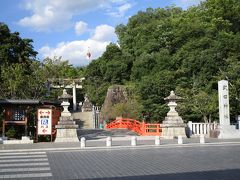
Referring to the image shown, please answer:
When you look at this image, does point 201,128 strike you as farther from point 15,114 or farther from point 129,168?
point 129,168

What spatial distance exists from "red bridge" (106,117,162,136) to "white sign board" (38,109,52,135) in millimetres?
8982

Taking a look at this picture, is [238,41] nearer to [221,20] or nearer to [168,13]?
[221,20]

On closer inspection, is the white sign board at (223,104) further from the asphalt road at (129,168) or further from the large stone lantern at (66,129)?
the asphalt road at (129,168)

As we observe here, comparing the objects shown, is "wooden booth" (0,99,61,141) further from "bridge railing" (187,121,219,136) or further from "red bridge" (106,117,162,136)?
"bridge railing" (187,121,219,136)

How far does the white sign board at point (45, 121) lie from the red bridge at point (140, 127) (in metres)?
8.98

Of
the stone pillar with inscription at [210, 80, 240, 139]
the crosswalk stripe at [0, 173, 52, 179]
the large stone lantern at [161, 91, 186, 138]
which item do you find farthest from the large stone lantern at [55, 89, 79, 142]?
the crosswalk stripe at [0, 173, 52, 179]

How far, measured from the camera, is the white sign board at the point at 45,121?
2494cm

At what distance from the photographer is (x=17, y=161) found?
15.2 m

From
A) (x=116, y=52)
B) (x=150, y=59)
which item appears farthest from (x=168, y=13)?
(x=150, y=59)

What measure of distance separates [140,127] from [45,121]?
10000mm

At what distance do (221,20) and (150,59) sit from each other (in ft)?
34.4

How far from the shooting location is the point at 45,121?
25.0 m

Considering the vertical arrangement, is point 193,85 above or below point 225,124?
above

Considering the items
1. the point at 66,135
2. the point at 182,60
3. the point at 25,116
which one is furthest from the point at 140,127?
the point at 182,60
